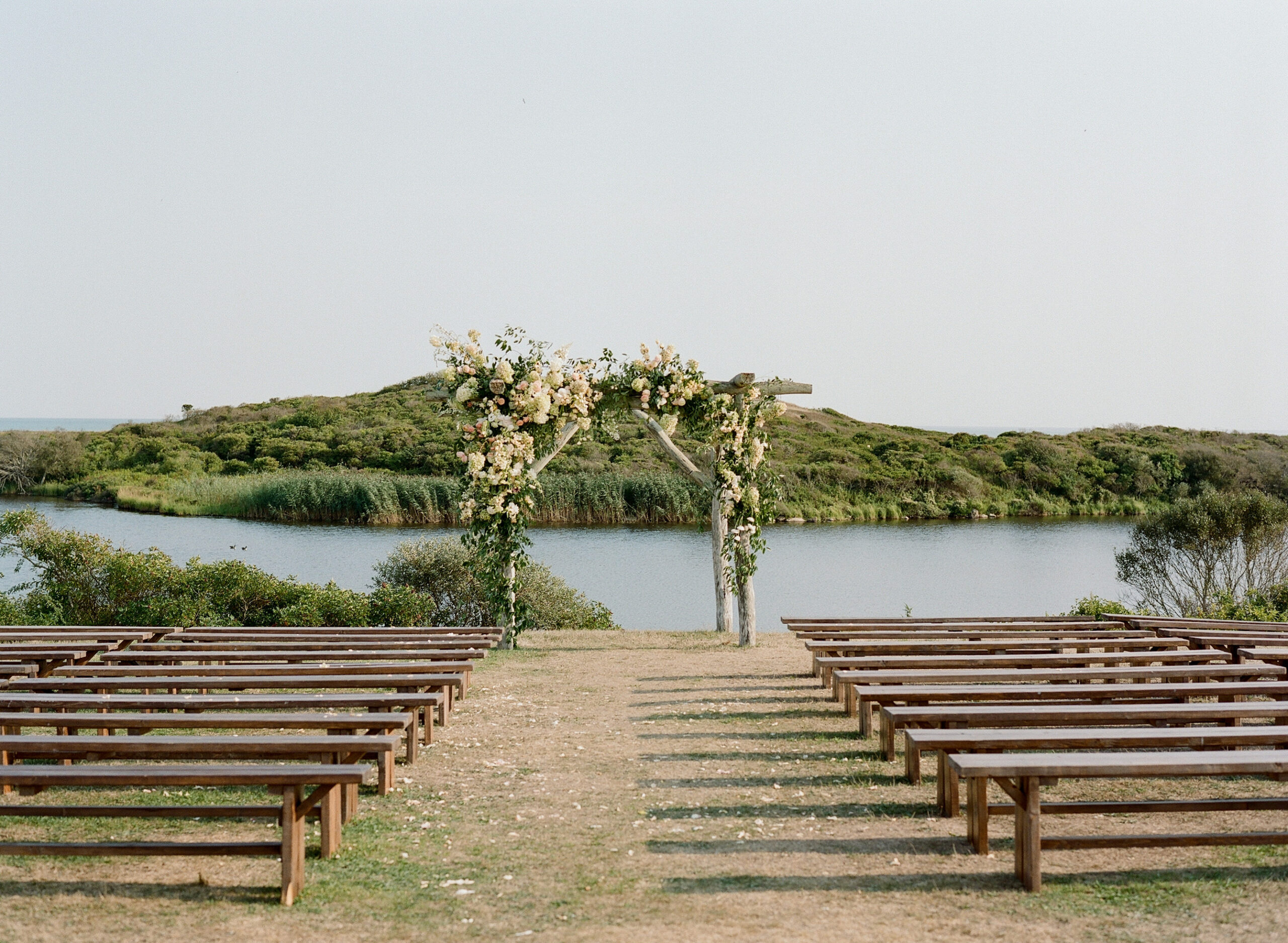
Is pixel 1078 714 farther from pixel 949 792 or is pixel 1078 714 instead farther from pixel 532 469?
pixel 532 469

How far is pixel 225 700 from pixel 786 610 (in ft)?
34.6

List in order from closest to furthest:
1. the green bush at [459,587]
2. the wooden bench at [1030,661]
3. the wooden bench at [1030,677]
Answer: the wooden bench at [1030,677] < the wooden bench at [1030,661] < the green bush at [459,587]

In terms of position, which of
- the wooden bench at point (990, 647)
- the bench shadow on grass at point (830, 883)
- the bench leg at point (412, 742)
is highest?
the wooden bench at point (990, 647)

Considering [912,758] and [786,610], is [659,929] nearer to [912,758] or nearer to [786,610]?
[912,758]

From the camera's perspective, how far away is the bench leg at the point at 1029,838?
383 cm

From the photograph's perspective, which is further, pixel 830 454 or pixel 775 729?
pixel 830 454

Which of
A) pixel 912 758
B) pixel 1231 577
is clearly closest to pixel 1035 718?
pixel 912 758

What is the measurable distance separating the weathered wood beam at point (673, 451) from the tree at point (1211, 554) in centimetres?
746

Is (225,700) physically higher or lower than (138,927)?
higher

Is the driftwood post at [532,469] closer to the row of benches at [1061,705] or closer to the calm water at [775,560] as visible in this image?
the row of benches at [1061,705]

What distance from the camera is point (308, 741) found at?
4184mm

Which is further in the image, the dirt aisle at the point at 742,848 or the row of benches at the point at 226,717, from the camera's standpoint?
the row of benches at the point at 226,717

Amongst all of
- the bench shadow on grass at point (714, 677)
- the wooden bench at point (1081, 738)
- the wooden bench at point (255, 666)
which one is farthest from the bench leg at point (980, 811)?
the bench shadow on grass at point (714, 677)

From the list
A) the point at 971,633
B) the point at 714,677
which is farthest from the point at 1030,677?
the point at 714,677
